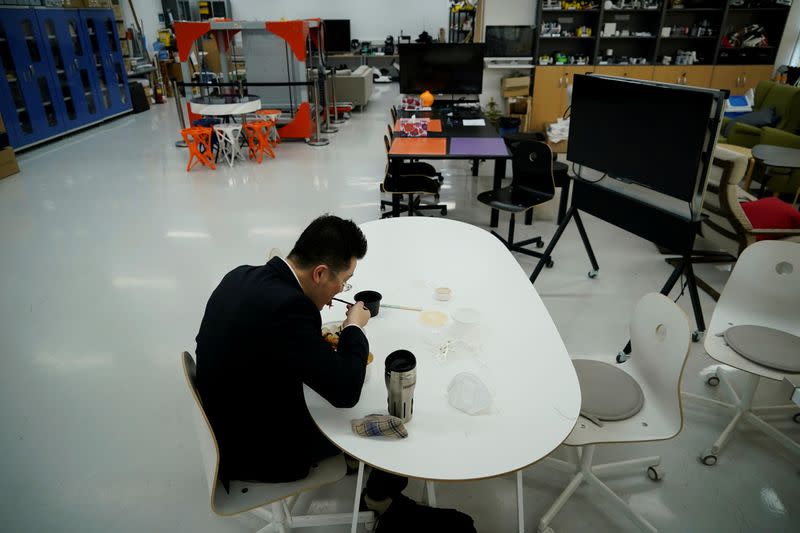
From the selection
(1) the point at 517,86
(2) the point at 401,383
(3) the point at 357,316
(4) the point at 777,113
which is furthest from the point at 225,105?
(4) the point at 777,113

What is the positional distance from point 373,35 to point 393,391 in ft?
47.3

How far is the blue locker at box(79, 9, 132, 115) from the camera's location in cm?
843

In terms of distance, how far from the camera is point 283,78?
28.5 feet

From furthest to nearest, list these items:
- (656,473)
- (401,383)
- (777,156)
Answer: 1. (777,156)
2. (656,473)
3. (401,383)

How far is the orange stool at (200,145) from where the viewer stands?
6371mm

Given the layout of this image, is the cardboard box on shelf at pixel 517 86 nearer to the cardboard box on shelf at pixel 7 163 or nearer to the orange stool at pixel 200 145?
the orange stool at pixel 200 145

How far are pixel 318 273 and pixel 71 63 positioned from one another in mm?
8774

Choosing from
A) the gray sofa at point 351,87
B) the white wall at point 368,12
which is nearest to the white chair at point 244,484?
the gray sofa at point 351,87

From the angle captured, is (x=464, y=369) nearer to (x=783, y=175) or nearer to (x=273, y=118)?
(x=783, y=175)

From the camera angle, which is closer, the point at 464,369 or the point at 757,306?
the point at 464,369

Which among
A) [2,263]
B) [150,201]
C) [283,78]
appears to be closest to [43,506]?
[2,263]

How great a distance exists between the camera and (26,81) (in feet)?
22.9

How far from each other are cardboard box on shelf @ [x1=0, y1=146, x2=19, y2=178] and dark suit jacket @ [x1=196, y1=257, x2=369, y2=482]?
6507 mm

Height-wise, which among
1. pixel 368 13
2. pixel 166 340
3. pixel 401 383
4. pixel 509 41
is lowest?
pixel 166 340
